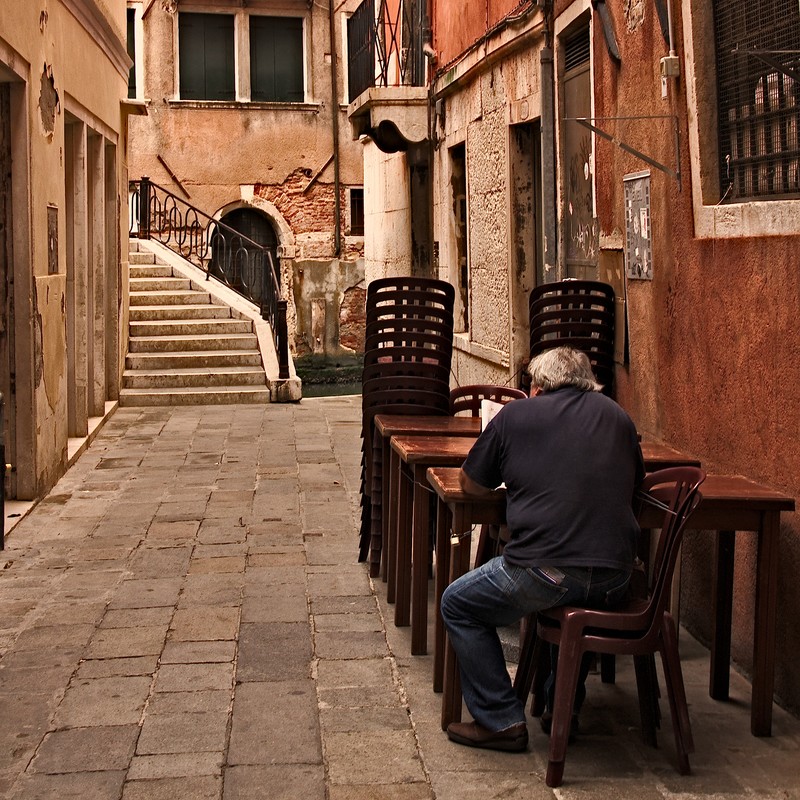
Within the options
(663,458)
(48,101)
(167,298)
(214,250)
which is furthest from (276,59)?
(663,458)

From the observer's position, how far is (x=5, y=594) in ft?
22.0

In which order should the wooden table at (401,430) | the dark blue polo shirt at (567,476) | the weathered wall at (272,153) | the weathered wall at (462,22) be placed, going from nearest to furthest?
the dark blue polo shirt at (567,476) < the wooden table at (401,430) < the weathered wall at (462,22) < the weathered wall at (272,153)

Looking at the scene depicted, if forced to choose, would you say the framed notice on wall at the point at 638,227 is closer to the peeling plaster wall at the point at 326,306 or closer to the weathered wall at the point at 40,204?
the weathered wall at the point at 40,204

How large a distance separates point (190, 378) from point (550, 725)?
1082 cm

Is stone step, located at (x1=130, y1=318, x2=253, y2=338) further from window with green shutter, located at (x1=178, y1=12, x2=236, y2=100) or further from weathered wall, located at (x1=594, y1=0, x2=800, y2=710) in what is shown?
window with green shutter, located at (x1=178, y1=12, x2=236, y2=100)

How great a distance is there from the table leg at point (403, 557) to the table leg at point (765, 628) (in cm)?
190

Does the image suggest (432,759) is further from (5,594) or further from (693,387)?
(5,594)

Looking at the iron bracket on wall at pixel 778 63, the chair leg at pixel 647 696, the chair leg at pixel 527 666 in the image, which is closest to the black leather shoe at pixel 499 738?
the chair leg at pixel 527 666

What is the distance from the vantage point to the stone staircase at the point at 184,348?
48.4 feet

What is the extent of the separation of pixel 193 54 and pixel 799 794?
23.3 m

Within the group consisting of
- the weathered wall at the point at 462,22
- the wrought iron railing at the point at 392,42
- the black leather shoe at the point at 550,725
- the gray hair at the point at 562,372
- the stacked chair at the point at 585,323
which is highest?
the wrought iron railing at the point at 392,42

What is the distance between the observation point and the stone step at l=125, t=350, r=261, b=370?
50.2 ft

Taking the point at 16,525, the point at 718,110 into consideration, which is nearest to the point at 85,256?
the point at 16,525

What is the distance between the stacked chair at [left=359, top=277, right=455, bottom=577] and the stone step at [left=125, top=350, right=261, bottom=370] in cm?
841
